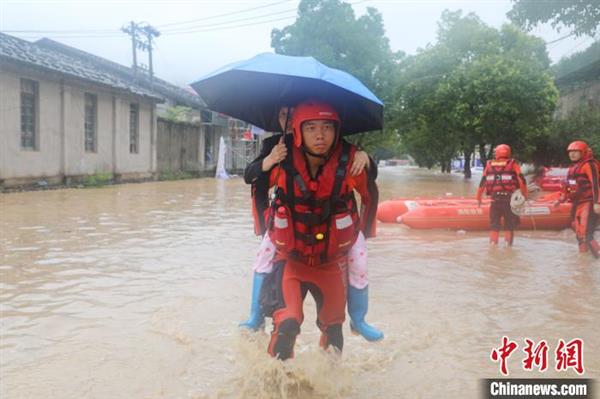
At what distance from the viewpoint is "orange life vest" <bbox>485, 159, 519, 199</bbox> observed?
881 cm

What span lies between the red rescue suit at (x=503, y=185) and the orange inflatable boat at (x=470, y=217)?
219 cm

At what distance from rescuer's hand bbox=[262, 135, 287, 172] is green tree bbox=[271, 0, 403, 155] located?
31020mm

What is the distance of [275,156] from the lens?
9.99ft

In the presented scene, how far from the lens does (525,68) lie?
27828mm

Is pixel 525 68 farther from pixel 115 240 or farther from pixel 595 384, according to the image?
pixel 595 384

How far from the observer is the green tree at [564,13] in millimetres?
18188

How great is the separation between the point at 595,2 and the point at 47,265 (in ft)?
59.6

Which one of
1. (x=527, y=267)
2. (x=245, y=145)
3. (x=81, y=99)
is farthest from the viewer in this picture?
(x=245, y=145)

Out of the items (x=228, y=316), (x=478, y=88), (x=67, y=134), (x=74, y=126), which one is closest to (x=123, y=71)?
(x=74, y=126)

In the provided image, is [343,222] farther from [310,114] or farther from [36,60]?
[36,60]

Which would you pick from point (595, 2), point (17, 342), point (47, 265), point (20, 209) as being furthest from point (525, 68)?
point (17, 342)

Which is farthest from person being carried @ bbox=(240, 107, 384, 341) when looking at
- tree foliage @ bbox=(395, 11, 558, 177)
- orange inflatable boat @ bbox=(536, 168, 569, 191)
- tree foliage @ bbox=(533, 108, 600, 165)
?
tree foliage @ bbox=(395, 11, 558, 177)

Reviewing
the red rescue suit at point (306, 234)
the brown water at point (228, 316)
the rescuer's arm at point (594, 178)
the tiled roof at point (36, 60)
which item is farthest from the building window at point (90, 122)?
the red rescue suit at point (306, 234)

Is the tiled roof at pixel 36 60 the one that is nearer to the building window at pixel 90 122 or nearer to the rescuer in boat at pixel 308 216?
the building window at pixel 90 122
